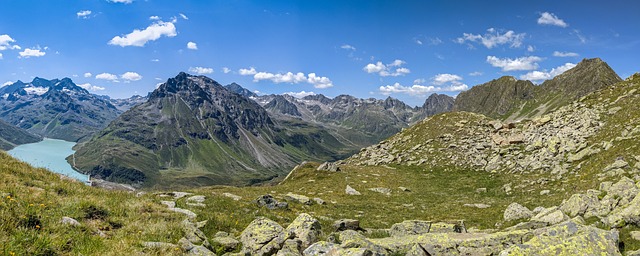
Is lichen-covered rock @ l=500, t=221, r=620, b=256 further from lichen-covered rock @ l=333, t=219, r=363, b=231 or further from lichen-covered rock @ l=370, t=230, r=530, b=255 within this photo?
lichen-covered rock @ l=333, t=219, r=363, b=231

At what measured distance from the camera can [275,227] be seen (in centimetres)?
1429

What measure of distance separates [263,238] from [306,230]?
1740 millimetres

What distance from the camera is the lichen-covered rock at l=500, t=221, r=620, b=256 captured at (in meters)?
11.1

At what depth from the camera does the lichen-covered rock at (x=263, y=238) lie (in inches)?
504

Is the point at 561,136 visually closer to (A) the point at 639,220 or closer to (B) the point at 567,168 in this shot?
(B) the point at 567,168

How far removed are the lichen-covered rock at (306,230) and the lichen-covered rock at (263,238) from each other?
440 millimetres

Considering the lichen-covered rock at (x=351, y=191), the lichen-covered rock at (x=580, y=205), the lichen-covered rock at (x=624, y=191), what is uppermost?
the lichen-covered rock at (x=624, y=191)

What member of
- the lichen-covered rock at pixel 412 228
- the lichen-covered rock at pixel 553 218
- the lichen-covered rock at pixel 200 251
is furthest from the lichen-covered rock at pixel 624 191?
the lichen-covered rock at pixel 200 251

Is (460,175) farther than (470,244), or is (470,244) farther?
(460,175)

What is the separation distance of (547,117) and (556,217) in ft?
161

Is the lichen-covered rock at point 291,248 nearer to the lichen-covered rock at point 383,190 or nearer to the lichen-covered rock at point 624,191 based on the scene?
the lichen-covered rock at point 624,191

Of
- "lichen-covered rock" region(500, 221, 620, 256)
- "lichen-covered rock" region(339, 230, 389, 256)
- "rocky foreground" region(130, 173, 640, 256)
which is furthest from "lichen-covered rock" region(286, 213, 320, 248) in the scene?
"lichen-covered rock" region(500, 221, 620, 256)

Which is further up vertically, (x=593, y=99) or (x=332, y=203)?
(x=593, y=99)

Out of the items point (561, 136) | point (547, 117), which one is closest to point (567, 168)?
point (561, 136)
